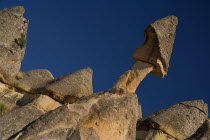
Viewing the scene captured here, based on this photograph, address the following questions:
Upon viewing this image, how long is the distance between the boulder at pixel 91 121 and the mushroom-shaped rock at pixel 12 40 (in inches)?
240

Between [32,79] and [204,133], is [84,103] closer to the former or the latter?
[204,133]

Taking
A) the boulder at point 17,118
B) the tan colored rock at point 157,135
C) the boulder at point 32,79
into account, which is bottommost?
the tan colored rock at point 157,135

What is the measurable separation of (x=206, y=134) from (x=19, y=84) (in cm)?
813

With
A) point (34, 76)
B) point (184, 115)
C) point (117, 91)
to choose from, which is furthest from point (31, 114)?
point (184, 115)

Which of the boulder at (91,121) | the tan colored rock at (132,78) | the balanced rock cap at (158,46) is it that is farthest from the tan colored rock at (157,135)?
the boulder at (91,121)

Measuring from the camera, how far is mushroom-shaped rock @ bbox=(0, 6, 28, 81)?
12.7 meters

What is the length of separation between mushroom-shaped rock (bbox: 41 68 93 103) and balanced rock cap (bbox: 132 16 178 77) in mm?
4074

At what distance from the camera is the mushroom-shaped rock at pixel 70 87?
1259 centimetres

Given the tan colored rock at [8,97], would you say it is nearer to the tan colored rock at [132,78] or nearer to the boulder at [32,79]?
the boulder at [32,79]

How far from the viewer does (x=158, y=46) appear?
891 cm

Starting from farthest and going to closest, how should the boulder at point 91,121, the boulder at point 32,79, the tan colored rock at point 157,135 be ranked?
the boulder at point 32,79 → the tan colored rock at point 157,135 → the boulder at point 91,121

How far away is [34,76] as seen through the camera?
47.9 ft

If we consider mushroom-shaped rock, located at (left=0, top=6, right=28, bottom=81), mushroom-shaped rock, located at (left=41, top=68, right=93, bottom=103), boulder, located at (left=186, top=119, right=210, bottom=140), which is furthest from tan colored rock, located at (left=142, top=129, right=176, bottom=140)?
mushroom-shaped rock, located at (left=0, top=6, right=28, bottom=81)

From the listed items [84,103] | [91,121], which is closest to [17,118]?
[84,103]
